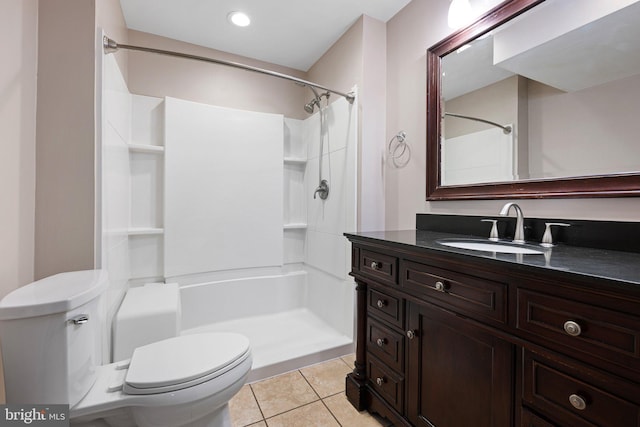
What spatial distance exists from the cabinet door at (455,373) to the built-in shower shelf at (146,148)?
2.13 metres

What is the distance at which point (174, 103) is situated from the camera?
7.26 feet

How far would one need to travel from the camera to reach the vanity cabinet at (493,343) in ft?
1.96

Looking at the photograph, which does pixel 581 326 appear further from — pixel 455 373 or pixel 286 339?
pixel 286 339

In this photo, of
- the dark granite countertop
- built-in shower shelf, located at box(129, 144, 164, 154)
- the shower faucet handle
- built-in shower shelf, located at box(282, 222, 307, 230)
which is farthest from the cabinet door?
built-in shower shelf, located at box(129, 144, 164, 154)

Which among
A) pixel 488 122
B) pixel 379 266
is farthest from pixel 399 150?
pixel 379 266

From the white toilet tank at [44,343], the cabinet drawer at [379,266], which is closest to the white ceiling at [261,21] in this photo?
the cabinet drawer at [379,266]

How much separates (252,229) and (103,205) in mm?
1273

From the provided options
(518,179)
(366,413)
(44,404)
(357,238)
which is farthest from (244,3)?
(366,413)

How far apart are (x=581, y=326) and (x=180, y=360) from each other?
1.28 meters

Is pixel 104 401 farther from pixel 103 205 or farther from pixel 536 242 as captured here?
pixel 536 242

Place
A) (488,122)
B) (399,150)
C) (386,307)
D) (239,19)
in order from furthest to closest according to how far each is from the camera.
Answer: (239,19) → (399,150) → (488,122) → (386,307)

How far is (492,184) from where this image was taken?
4.49 ft

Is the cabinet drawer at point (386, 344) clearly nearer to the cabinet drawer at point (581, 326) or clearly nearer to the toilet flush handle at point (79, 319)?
the cabinet drawer at point (581, 326)

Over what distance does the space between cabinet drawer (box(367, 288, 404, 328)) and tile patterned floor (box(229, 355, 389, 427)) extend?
549mm
